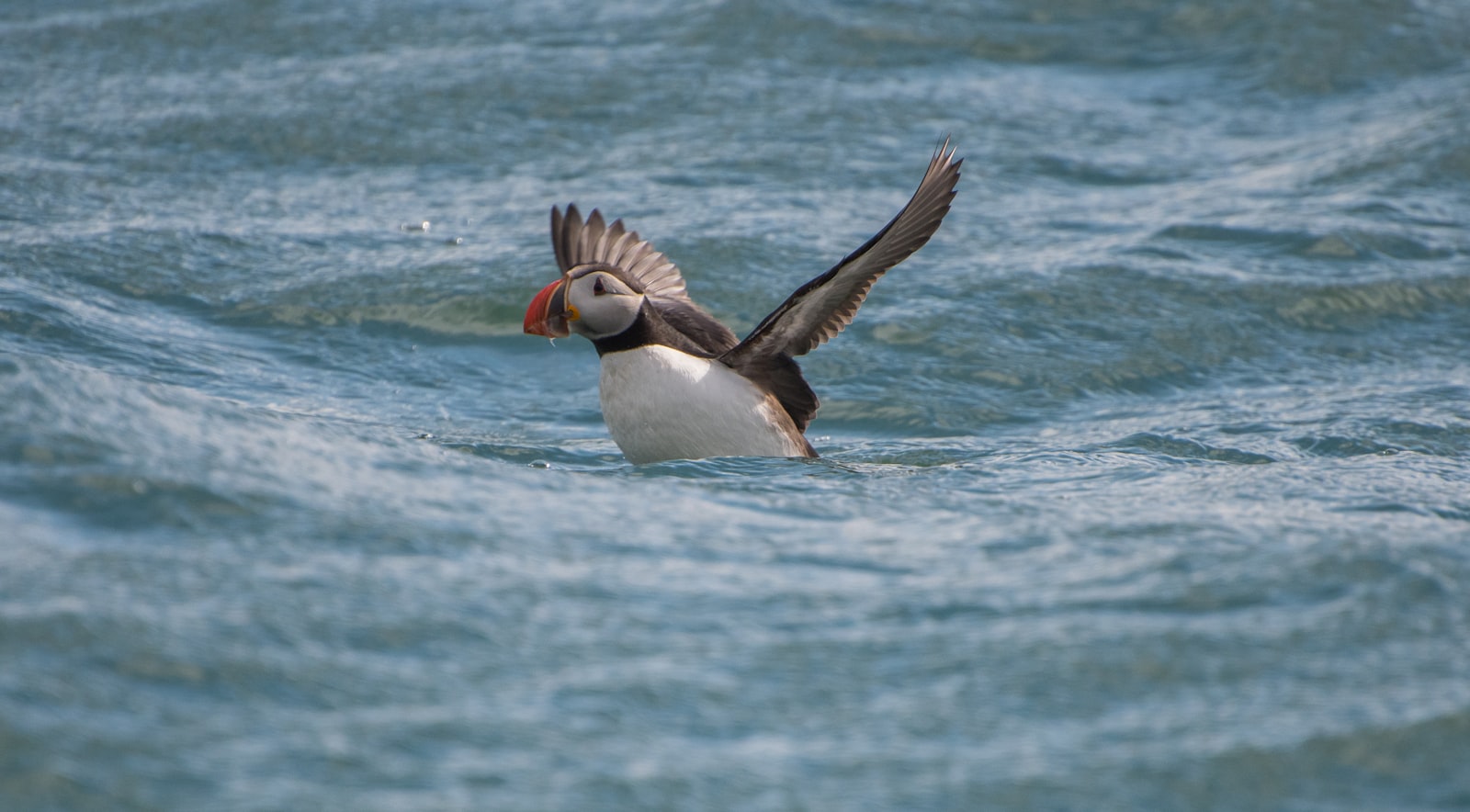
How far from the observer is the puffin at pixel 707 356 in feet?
15.5

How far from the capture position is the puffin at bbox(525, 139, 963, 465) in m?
4.74

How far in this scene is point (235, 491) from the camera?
3545mm

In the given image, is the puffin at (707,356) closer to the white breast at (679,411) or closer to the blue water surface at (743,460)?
the white breast at (679,411)

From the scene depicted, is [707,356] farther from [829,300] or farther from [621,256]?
[621,256]

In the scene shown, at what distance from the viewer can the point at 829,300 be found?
16.0ft

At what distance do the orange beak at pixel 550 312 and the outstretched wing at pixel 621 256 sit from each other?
680mm

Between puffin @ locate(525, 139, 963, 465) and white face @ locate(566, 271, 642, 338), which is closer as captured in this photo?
puffin @ locate(525, 139, 963, 465)

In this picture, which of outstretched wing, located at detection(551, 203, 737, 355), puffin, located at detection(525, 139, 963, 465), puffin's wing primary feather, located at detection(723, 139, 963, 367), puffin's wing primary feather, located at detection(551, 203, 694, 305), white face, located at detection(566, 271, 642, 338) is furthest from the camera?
puffin's wing primary feather, located at detection(551, 203, 694, 305)

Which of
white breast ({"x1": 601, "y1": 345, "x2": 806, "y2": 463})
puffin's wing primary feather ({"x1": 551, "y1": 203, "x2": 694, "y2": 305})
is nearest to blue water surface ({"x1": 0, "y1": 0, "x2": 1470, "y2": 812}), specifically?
white breast ({"x1": 601, "y1": 345, "x2": 806, "y2": 463})

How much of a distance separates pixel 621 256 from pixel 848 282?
5.35 ft

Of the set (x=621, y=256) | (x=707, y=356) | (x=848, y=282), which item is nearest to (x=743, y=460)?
(x=707, y=356)

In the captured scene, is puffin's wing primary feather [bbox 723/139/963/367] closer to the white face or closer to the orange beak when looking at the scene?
the white face

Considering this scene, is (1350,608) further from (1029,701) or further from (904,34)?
(904,34)

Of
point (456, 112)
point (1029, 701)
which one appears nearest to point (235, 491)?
point (1029, 701)
